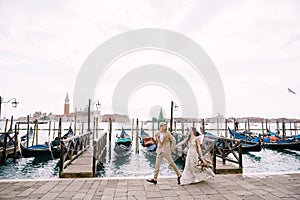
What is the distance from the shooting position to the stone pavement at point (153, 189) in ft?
14.3

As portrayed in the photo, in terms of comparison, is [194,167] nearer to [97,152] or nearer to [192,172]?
[192,172]

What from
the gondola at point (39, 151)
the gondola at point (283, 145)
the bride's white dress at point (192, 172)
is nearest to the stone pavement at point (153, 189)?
the bride's white dress at point (192, 172)

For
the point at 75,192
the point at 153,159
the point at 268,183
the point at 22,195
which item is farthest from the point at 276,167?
the point at 22,195

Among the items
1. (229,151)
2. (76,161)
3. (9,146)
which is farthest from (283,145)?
(9,146)

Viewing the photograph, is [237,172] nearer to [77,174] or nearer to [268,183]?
[268,183]

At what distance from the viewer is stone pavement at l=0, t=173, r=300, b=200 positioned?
172 inches

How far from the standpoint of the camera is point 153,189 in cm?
482

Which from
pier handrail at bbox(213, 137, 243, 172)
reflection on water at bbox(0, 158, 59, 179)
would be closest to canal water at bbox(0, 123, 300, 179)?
reflection on water at bbox(0, 158, 59, 179)

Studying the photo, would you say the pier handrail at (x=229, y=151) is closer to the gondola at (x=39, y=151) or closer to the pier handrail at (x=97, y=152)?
the pier handrail at (x=97, y=152)

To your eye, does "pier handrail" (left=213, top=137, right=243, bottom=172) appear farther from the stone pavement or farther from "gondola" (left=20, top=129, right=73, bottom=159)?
"gondola" (left=20, top=129, right=73, bottom=159)

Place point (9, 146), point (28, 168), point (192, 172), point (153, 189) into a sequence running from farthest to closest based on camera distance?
1. point (9, 146)
2. point (28, 168)
3. point (192, 172)
4. point (153, 189)

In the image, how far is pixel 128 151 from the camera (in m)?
18.2

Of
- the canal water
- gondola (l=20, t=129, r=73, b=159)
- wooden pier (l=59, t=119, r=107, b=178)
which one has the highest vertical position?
wooden pier (l=59, t=119, r=107, b=178)

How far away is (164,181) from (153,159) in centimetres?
1027
